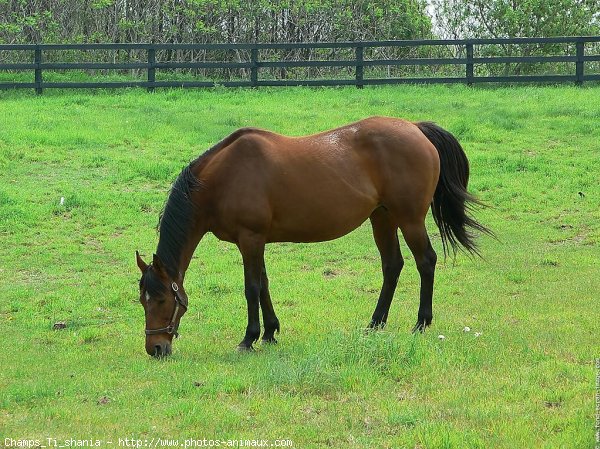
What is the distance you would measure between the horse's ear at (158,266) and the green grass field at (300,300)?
0.72 metres

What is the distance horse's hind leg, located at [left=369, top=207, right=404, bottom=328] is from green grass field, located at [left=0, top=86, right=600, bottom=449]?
0.27 m

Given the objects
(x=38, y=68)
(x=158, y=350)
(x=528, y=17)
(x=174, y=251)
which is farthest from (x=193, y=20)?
(x=158, y=350)

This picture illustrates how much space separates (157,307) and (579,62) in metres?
16.8

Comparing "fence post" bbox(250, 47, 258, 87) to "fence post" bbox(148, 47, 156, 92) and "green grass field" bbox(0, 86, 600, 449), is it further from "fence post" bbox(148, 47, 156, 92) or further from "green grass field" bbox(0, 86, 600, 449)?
"fence post" bbox(148, 47, 156, 92)

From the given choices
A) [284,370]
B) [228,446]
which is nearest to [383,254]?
[284,370]

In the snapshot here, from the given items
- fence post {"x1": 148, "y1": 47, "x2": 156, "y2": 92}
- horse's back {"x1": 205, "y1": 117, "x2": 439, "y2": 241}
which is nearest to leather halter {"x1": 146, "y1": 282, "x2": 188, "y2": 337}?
horse's back {"x1": 205, "y1": 117, "x2": 439, "y2": 241}

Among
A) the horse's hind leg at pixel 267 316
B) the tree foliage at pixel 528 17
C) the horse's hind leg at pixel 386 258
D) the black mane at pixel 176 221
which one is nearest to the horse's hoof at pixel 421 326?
the horse's hind leg at pixel 386 258

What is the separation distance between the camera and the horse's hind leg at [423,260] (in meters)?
8.03

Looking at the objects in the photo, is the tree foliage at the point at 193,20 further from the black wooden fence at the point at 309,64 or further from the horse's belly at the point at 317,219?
the horse's belly at the point at 317,219

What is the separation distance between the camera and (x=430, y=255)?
322 inches

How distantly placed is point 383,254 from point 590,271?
11.1 ft

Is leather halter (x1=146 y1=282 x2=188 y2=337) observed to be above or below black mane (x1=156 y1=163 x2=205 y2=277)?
below

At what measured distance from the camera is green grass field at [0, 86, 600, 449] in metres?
5.39

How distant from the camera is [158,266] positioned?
7.27 metres
